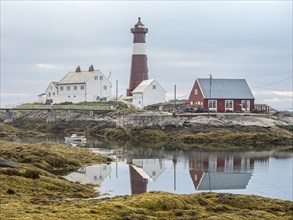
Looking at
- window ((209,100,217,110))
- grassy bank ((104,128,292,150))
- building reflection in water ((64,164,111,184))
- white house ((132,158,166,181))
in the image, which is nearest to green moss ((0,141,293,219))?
building reflection in water ((64,164,111,184))

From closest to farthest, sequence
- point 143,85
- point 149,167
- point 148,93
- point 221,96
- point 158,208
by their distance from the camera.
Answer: point 158,208 → point 149,167 → point 221,96 → point 148,93 → point 143,85

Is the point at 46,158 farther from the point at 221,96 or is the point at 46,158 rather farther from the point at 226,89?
the point at 226,89

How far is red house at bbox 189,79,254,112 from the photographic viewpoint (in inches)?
2511

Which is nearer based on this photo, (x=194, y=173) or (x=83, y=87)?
(x=194, y=173)

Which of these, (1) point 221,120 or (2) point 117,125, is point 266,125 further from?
(2) point 117,125

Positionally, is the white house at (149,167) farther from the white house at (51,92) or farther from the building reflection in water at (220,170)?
the white house at (51,92)

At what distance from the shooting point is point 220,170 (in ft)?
111

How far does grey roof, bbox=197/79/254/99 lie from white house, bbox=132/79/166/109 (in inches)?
366

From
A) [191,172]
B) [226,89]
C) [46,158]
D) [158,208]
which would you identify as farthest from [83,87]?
[158,208]

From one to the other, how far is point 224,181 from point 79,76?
54148mm

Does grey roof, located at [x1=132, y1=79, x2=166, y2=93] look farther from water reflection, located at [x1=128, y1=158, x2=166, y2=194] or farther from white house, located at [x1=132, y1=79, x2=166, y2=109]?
water reflection, located at [x1=128, y1=158, x2=166, y2=194]

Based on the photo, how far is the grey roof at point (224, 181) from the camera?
27.7 m

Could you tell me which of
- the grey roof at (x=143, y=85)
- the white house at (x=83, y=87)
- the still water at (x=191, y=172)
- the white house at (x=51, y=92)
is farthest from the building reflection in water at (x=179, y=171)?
the white house at (x=51, y=92)

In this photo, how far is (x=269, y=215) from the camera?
18562 millimetres
